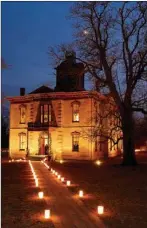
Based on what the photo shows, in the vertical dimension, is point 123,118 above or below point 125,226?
above

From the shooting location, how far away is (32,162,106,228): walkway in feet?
28.6

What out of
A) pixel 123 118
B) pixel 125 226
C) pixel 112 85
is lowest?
pixel 125 226

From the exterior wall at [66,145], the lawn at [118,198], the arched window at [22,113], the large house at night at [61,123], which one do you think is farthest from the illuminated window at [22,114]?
the lawn at [118,198]

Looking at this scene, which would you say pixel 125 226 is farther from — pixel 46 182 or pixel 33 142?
pixel 33 142

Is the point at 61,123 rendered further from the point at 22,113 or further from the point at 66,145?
the point at 22,113

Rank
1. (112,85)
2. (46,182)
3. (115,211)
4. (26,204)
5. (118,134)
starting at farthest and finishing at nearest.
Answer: (118,134) → (112,85) → (46,182) → (26,204) → (115,211)

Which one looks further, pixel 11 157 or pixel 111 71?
pixel 11 157

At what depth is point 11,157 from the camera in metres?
40.9

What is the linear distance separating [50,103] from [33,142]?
4630 mm

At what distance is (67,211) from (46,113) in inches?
1152

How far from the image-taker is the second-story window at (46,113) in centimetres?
3900

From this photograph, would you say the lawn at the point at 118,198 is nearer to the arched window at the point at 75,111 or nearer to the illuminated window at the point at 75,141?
the illuminated window at the point at 75,141

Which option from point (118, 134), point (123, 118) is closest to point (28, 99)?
point (118, 134)

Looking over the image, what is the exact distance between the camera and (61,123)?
38.5 m
